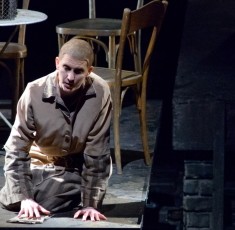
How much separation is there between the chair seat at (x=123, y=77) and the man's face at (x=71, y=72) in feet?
4.18

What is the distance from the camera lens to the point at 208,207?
24.7 ft

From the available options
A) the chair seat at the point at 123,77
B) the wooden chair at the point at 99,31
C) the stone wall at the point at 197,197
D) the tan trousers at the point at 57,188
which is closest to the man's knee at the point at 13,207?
the tan trousers at the point at 57,188

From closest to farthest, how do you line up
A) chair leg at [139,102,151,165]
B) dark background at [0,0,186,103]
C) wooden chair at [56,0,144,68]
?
chair leg at [139,102,151,165] → wooden chair at [56,0,144,68] → dark background at [0,0,186,103]

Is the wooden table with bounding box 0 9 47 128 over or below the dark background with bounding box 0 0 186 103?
over

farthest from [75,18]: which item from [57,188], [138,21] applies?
[57,188]

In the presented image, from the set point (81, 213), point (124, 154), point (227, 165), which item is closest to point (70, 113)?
point (81, 213)

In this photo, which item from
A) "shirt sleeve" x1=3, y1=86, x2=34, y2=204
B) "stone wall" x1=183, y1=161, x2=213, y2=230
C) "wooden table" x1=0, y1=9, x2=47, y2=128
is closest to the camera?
"shirt sleeve" x1=3, y1=86, x2=34, y2=204

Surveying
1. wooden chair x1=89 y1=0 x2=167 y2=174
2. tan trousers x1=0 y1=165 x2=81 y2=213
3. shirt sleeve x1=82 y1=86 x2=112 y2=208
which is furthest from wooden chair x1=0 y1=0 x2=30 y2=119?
shirt sleeve x1=82 y1=86 x2=112 y2=208

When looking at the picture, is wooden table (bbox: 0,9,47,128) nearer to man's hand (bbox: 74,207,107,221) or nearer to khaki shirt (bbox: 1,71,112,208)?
khaki shirt (bbox: 1,71,112,208)

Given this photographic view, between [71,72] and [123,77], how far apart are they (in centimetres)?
147

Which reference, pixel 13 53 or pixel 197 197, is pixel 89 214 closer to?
pixel 13 53

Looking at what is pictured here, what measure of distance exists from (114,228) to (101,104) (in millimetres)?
599

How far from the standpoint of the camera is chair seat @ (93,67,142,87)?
635 centimetres

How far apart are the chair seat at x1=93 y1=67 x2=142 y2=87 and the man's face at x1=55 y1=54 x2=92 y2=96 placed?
50.1 inches
